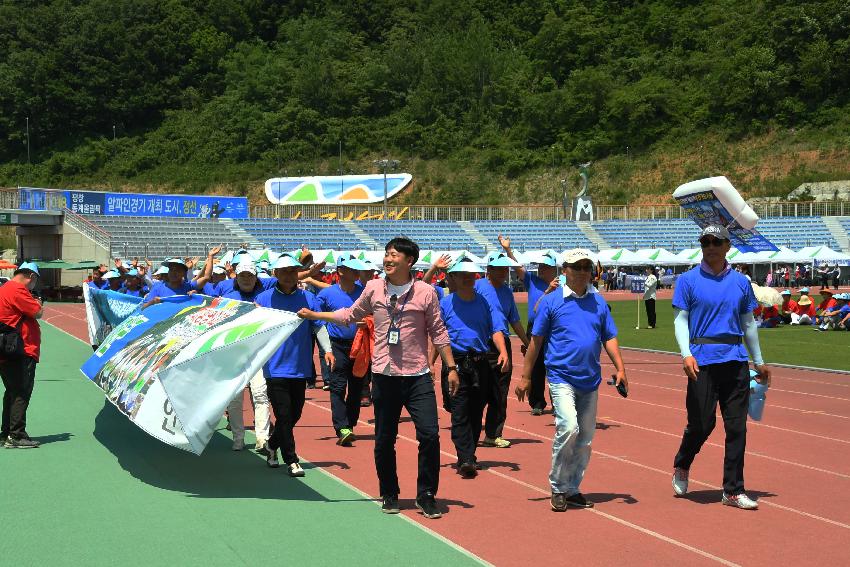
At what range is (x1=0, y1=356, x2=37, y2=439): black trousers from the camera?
33.7 ft

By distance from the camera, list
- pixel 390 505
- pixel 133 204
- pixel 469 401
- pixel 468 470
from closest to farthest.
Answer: pixel 390 505 < pixel 468 470 < pixel 469 401 < pixel 133 204

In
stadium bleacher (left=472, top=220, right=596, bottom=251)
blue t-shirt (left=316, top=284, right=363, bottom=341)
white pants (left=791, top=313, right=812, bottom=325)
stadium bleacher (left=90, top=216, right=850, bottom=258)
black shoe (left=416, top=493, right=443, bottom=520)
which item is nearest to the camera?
black shoe (left=416, top=493, right=443, bottom=520)

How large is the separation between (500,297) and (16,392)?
466 cm

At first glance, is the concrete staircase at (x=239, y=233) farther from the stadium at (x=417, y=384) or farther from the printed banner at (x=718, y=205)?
the printed banner at (x=718, y=205)

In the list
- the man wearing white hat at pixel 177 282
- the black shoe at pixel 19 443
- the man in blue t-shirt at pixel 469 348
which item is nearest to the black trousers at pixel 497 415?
the man in blue t-shirt at pixel 469 348

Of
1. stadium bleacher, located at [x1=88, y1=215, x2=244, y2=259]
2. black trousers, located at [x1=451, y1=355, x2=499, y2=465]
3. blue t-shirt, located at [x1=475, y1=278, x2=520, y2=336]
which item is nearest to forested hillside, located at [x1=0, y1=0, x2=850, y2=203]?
stadium bleacher, located at [x1=88, y1=215, x2=244, y2=259]

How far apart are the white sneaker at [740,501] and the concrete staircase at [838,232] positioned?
5688cm

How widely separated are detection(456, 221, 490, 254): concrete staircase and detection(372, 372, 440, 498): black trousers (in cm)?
5335

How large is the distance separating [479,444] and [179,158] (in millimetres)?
93827

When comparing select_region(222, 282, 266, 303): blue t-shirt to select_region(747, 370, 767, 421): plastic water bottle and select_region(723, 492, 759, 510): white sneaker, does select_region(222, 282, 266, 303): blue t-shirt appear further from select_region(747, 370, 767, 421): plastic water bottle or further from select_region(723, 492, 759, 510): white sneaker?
select_region(723, 492, 759, 510): white sneaker

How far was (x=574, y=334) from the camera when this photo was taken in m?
7.95

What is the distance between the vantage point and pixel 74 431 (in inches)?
450

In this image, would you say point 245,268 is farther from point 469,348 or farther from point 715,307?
point 715,307

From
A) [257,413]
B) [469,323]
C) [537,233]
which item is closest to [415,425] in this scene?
[469,323]
